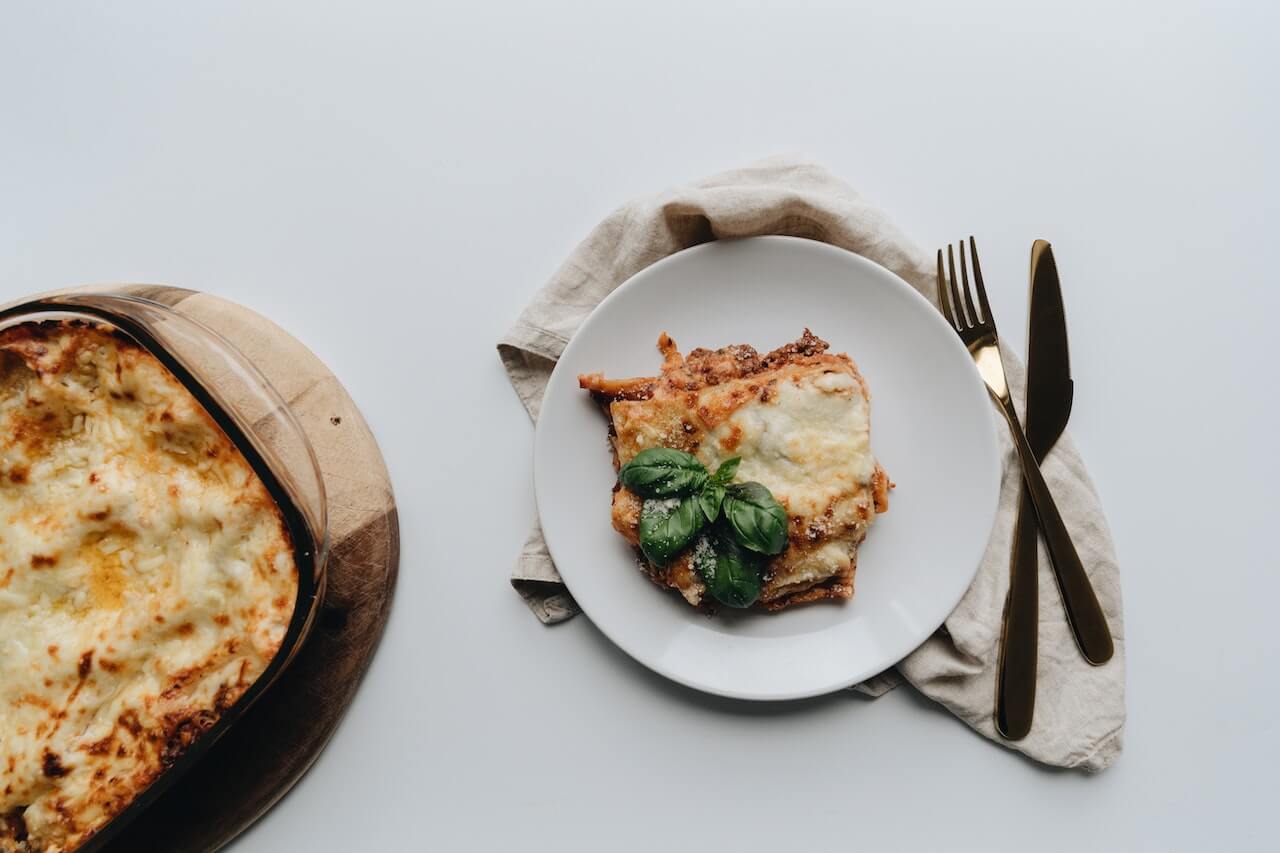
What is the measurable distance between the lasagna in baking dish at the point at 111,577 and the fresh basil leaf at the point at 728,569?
1.05 meters

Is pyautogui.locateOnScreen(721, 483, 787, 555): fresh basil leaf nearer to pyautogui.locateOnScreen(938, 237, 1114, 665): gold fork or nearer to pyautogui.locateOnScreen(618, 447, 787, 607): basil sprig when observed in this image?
pyautogui.locateOnScreen(618, 447, 787, 607): basil sprig

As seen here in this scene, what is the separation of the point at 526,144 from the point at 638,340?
789mm

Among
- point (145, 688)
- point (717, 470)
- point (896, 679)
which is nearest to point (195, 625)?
point (145, 688)

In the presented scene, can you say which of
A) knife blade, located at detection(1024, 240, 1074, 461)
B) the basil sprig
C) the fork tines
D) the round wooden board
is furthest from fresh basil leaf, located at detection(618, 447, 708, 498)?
knife blade, located at detection(1024, 240, 1074, 461)

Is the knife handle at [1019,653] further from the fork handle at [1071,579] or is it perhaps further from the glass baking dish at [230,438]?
the glass baking dish at [230,438]

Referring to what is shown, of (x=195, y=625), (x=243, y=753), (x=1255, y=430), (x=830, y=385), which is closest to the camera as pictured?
(x=195, y=625)

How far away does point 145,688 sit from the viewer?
211cm

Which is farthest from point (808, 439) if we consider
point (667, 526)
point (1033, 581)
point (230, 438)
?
point (230, 438)

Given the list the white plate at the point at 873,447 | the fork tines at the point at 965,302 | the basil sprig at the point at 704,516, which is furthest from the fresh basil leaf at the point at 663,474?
the fork tines at the point at 965,302

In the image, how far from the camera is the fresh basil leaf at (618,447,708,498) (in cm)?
230

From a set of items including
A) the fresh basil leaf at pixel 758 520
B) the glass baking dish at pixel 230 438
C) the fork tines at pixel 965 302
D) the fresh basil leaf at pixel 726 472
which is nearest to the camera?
the glass baking dish at pixel 230 438

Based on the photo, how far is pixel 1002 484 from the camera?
2627 millimetres

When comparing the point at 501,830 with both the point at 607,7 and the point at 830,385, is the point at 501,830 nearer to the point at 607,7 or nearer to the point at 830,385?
the point at 830,385

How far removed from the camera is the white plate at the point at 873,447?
2479 millimetres
